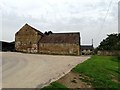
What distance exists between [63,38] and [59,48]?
3871mm

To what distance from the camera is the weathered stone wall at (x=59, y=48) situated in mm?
67000

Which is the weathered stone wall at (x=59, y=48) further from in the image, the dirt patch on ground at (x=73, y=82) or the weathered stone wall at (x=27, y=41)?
the dirt patch on ground at (x=73, y=82)

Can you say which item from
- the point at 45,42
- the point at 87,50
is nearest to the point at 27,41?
the point at 45,42

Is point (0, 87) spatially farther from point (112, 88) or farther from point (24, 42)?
point (24, 42)

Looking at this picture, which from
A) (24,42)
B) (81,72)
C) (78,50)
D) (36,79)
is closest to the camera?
(36,79)

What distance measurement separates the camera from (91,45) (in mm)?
105625

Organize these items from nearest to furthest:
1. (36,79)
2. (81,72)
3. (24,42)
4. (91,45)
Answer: (36,79)
(81,72)
(24,42)
(91,45)

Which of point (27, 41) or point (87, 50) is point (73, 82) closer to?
point (27, 41)

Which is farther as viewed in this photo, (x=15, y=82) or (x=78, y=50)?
(x=78, y=50)

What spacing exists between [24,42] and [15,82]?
57148mm

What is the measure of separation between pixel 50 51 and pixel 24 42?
9.33 m

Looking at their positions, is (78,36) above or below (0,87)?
above

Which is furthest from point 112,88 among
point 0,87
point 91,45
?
point 91,45

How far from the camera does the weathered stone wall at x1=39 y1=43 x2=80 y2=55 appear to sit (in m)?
67.0
